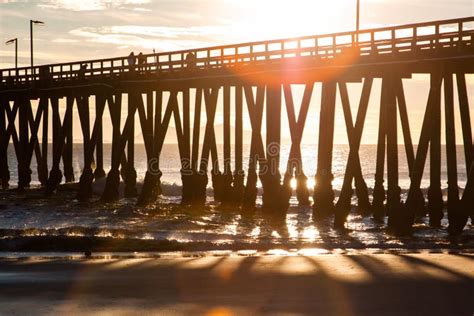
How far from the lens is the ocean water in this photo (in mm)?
23969

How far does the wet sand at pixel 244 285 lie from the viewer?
590 inches

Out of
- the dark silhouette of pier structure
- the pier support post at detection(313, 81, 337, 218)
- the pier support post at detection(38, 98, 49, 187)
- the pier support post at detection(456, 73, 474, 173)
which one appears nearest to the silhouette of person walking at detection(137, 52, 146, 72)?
the dark silhouette of pier structure

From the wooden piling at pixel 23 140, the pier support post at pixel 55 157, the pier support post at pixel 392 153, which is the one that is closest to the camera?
the pier support post at pixel 392 153

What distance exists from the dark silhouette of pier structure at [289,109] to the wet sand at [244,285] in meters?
6.77

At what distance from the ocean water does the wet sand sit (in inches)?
130

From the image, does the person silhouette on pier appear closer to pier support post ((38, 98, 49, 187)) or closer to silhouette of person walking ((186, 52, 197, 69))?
pier support post ((38, 98, 49, 187))

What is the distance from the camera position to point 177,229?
95.0 feet

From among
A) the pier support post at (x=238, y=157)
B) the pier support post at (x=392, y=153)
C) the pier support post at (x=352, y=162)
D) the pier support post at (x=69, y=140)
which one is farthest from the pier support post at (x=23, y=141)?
the pier support post at (x=392, y=153)

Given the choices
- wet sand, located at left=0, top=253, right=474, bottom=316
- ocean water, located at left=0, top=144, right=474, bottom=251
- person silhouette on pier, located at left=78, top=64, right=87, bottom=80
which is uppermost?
person silhouette on pier, located at left=78, top=64, right=87, bottom=80

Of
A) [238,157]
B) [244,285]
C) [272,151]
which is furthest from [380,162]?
[244,285]

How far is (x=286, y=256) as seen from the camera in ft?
68.6

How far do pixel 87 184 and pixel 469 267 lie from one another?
24799 mm

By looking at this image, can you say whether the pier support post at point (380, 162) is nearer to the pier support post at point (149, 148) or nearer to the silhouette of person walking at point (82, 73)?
the pier support post at point (149, 148)

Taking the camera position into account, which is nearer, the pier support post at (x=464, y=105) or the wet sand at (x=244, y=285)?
the wet sand at (x=244, y=285)
